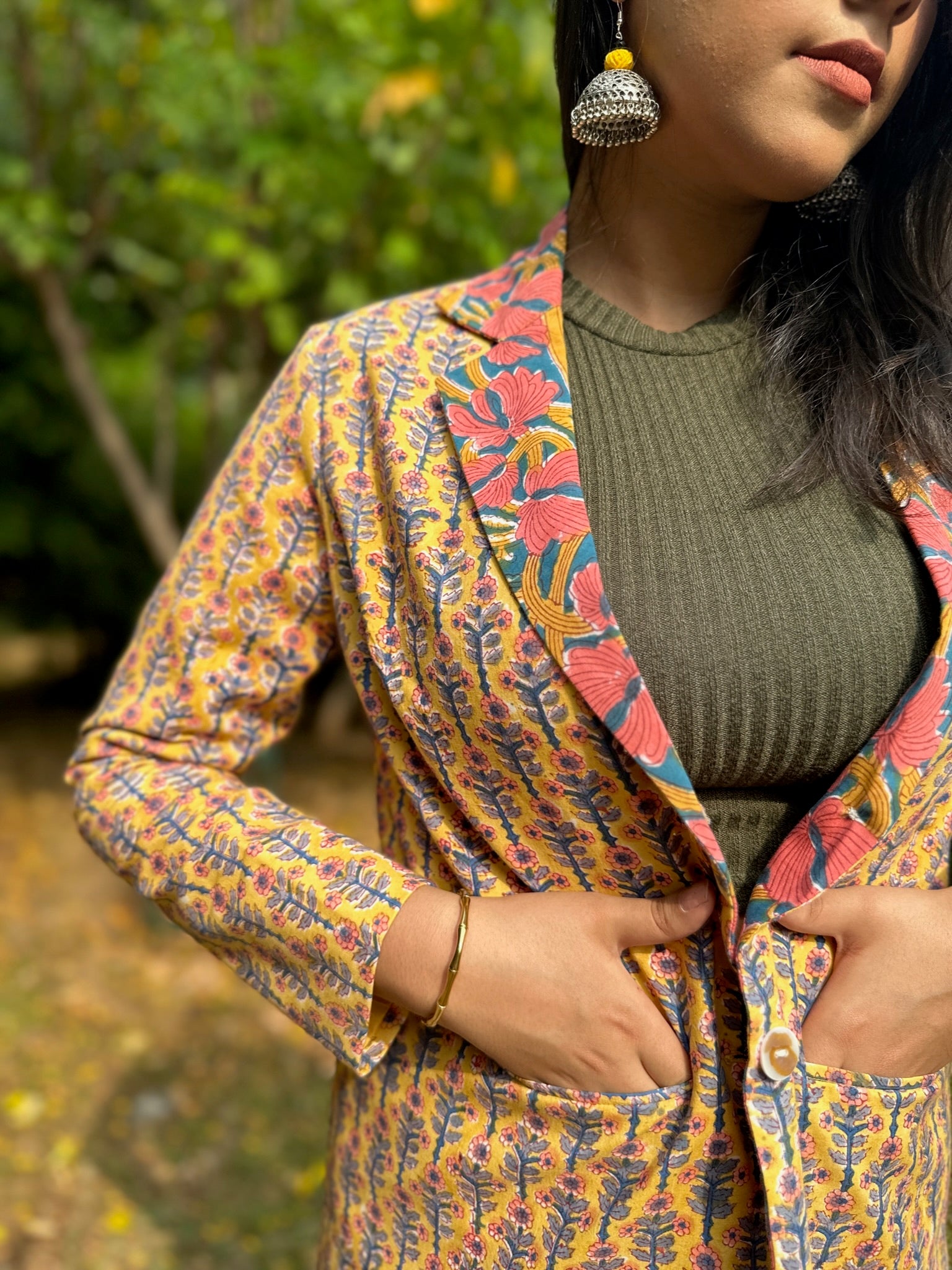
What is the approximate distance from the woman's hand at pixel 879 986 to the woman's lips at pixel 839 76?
800mm

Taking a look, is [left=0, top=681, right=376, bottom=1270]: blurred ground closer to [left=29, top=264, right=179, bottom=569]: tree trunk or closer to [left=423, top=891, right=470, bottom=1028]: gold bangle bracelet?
[left=29, top=264, right=179, bottom=569]: tree trunk

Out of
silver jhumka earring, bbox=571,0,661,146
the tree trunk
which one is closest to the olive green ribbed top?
silver jhumka earring, bbox=571,0,661,146

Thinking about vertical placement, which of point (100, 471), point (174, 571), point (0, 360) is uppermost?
point (174, 571)

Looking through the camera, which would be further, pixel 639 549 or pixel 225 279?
pixel 225 279

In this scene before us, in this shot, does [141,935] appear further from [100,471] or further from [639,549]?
[639,549]

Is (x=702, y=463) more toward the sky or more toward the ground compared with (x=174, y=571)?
more toward the sky

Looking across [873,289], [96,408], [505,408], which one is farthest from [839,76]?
[96,408]

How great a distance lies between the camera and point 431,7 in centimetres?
310

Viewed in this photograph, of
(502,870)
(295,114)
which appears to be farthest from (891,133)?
(295,114)

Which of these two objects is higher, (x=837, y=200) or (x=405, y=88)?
(x=405, y=88)

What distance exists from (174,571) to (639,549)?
0.57m

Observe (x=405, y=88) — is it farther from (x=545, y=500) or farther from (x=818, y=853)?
(x=818, y=853)

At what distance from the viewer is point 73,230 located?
424cm

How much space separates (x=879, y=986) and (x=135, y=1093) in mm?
3266
